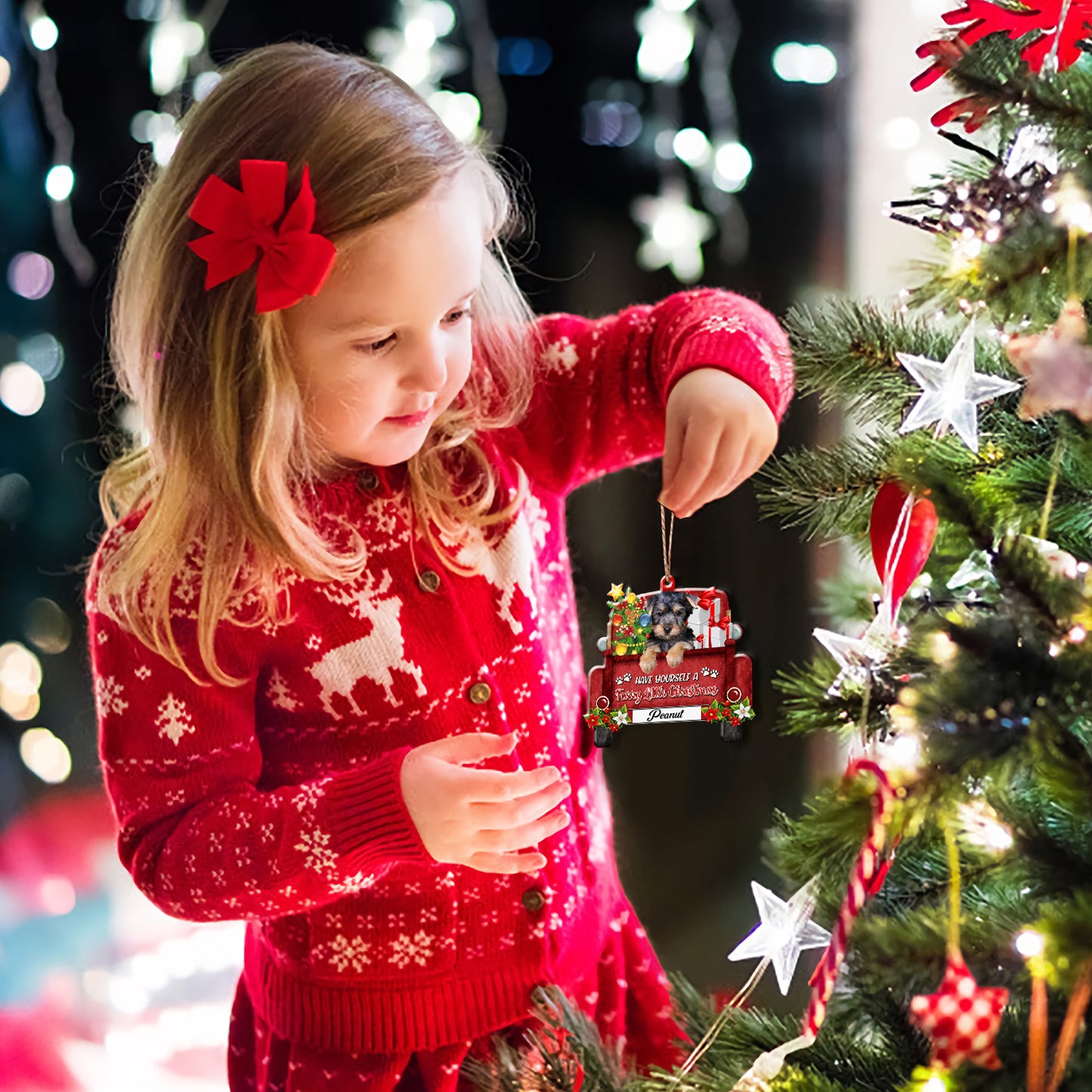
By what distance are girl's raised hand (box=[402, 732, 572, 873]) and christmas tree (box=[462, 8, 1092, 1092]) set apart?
0.12 m

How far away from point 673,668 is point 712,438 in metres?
0.14

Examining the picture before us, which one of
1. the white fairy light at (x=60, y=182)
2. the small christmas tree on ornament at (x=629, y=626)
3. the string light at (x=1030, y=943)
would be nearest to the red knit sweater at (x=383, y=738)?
the small christmas tree on ornament at (x=629, y=626)

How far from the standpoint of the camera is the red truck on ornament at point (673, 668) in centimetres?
73

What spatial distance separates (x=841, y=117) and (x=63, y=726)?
1092 millimetres

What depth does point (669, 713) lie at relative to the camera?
2.41ft

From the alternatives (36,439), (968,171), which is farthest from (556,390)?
(36,439)

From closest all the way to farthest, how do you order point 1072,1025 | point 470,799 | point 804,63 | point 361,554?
point 1072,1025, point 470,799, point 361,554, point 804,63

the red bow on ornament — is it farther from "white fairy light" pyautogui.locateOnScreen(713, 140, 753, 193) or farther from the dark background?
"white fairy light" pyautogui.locateOnScreen(713, 140, 753, 193)

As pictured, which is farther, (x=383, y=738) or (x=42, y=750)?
(x=42, y=750)

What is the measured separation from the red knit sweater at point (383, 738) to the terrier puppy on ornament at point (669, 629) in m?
0.12

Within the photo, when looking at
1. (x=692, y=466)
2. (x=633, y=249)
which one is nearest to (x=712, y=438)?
(x=692, y=466)

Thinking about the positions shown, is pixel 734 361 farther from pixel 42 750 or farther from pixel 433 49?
pixel 42 750

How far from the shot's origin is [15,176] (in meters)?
1.39

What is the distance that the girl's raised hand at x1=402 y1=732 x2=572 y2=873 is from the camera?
0.70m
